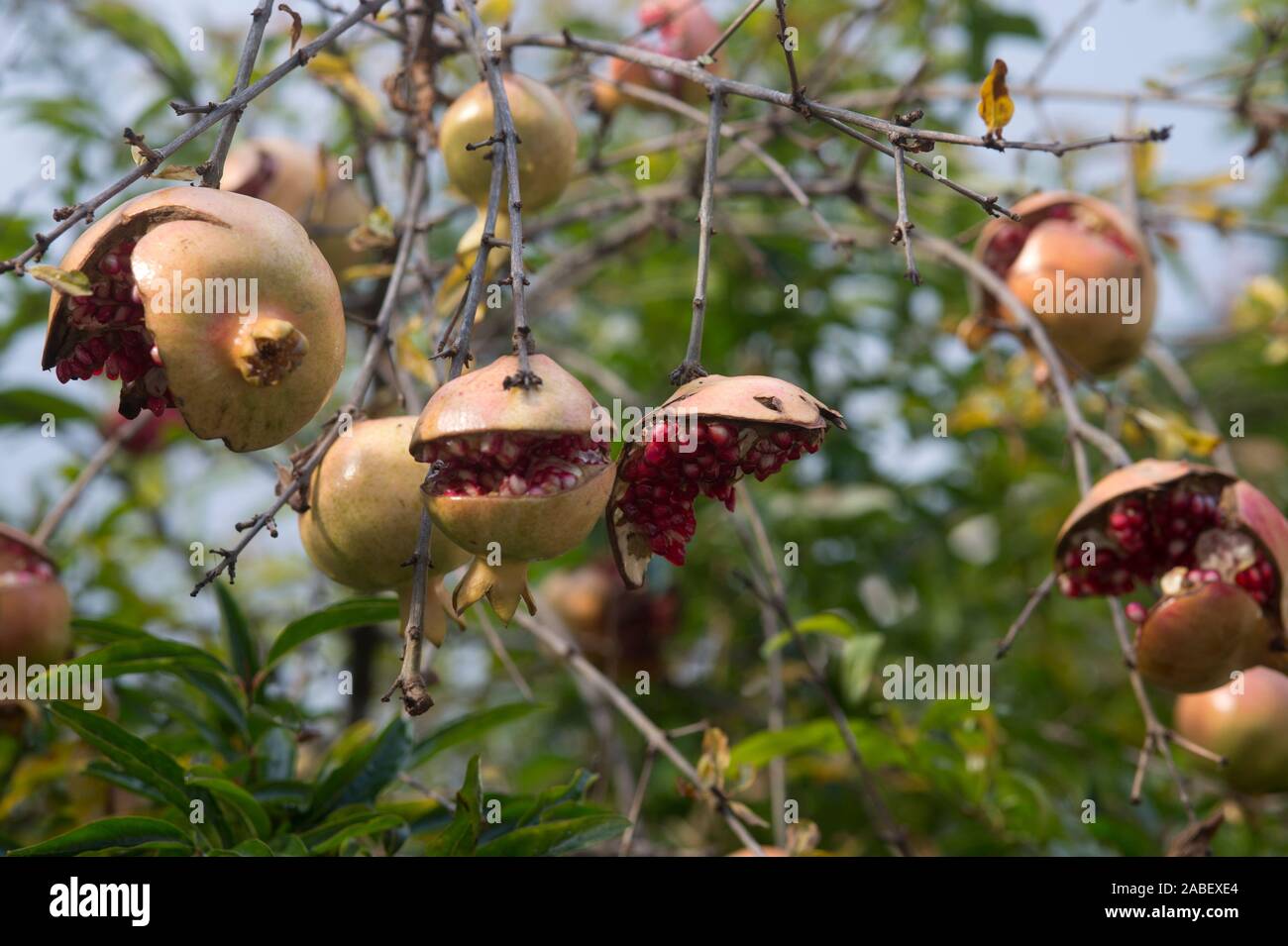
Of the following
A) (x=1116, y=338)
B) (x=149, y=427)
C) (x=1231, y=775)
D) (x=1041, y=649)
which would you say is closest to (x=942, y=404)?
(x=1041, y=649)

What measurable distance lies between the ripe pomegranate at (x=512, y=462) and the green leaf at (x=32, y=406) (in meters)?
1.69

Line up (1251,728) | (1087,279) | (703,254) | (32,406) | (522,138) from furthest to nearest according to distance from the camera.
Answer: (32,406) < (1087,279) < (1251,728) < (522,138) < (703,254)

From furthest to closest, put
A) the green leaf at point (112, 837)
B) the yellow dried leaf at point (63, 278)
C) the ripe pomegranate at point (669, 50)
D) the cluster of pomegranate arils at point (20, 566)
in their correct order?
the ripe pomegranate at point (669, 50)
the cluster of pomegranate arils at point (20, 566)
the green leaf at point (112, 837)
the yellow dried leaf at point (63, 278)

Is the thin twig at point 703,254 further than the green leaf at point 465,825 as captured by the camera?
No

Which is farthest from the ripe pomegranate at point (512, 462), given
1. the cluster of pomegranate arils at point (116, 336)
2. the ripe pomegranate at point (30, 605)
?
the ripe pomegranate at point (30, 605)

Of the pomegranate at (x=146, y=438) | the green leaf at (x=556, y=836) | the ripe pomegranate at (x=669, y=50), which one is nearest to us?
the green leaf at (x=556, y=836)

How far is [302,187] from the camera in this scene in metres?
2.15

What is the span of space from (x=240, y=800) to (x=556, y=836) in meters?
0.37

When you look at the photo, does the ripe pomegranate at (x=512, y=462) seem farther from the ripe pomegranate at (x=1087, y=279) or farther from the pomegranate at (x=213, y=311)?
the ripe pomegranate at (x=1087, y=279)

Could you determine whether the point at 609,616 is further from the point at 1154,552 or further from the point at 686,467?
the point at 686,467

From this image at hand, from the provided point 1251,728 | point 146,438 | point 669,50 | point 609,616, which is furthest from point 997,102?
point 146,438

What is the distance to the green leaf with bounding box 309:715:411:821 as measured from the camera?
5.42 ft

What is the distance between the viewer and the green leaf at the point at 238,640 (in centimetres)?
185
